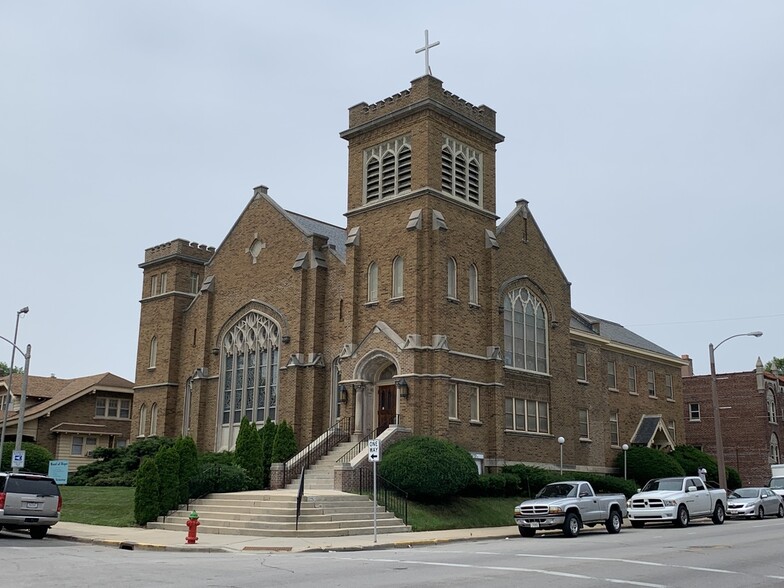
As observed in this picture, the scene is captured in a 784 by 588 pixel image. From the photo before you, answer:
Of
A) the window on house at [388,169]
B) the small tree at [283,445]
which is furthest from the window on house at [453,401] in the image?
the window on house at [388,169]

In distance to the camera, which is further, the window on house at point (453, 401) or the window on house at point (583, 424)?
the window on house at point (583, 424)

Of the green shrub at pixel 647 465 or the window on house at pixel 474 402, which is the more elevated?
the window on house at pixel 474 402

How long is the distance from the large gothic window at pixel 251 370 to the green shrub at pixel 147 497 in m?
11.5

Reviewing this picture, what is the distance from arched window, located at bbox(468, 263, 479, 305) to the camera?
115 ft

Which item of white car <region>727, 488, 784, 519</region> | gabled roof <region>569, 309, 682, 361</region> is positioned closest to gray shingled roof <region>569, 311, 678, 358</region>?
gabled roof <region>569, 309, 682, 361</region>

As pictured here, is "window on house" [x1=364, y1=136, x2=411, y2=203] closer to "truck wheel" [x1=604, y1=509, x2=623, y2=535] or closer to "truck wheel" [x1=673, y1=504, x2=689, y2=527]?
"truck wheel" [x1=604, y1=509, x2=623, y2=535]

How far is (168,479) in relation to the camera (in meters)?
27.3

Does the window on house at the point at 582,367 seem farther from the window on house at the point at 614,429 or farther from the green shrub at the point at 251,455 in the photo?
the green shrub at the point at 251,455

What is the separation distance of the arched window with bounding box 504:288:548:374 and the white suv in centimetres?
1936

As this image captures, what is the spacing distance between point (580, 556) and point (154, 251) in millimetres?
35021

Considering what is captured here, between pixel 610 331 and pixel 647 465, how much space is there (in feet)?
33.3

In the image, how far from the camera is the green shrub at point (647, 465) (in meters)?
43.0

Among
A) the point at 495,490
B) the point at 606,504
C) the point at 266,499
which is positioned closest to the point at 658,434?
the point at 495,490

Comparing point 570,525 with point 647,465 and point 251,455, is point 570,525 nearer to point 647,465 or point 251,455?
point 251,455
